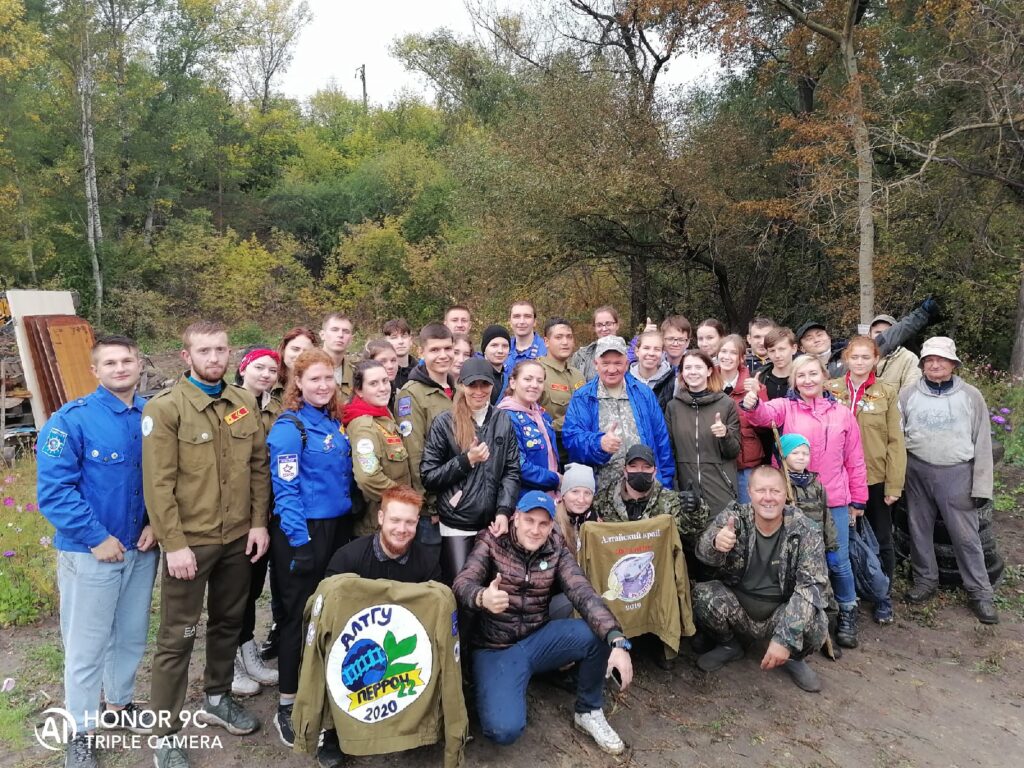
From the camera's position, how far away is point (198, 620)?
3299 millimetres

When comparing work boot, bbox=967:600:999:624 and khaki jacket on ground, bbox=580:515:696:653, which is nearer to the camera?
khaki jacket on ground, bbox=580:515:696:653

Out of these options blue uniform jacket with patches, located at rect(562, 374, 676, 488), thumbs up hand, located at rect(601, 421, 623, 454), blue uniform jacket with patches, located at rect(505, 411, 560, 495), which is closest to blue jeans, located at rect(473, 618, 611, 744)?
blue uniform jacket with patches, located at rect(505, 411, 560, 495)

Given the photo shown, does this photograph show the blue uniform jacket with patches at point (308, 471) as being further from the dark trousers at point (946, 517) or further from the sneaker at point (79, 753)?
the dark trousers at point (946, 517)

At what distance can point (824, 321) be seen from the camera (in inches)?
566

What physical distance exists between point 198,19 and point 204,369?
2797 cm

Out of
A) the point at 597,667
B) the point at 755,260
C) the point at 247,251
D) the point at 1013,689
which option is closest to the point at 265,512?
the point at 597,667

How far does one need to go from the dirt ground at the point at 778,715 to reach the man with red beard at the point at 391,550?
3.17 feet

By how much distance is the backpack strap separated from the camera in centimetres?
343

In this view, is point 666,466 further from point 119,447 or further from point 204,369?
point 119,447

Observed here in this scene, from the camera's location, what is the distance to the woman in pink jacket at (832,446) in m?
4.46

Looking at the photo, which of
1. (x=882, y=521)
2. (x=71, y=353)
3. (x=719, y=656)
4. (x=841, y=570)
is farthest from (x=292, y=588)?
(x=71, y=353)

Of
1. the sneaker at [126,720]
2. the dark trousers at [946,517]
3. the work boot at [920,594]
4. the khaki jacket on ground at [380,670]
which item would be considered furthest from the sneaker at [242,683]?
the dark trousers at [946,517]

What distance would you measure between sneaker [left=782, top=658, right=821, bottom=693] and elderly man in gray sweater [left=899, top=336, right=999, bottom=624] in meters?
1.76

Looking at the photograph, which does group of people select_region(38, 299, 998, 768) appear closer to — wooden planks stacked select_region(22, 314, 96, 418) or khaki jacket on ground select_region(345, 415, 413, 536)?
khaki jacket on ground select_region(345, 415, 413, 536)
